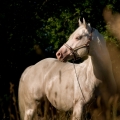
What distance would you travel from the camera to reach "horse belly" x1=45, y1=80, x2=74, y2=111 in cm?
825

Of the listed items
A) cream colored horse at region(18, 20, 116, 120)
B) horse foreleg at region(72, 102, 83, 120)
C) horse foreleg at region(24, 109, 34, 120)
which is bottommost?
horse foreleg at region(24, 109, 34, 120)

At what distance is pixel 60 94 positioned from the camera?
28.1 ft

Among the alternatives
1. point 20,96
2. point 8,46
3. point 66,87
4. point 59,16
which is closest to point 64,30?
point 59,16

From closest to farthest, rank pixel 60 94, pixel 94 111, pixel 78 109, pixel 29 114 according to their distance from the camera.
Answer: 1. pixel 94 111
2. pixel 78 109
3. pixel 60 94
4. pixel 29 114

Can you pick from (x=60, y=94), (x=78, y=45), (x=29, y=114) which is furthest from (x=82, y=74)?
(x=29, y=114)

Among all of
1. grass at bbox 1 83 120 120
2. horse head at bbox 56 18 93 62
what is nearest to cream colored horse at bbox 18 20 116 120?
horse head at bbox 56 18 93 62

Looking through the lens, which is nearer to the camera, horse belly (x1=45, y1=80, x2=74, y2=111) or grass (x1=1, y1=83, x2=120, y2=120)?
grass (x1=1, y1=83, x2=120, y2=120)

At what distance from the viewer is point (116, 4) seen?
17812mm

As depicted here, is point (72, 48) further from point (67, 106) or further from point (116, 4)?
point (116, 4)

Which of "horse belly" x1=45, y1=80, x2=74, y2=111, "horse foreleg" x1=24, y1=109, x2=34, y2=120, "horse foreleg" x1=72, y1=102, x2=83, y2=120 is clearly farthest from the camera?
"horse foreleg" x1=24, y1=109, x2=34, y2=120

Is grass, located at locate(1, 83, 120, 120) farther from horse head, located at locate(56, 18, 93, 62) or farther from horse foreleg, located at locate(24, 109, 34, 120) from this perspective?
horse foreleg, located at locate(24, 109, 34, 120)

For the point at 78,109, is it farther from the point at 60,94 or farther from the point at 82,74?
the point at 60,94

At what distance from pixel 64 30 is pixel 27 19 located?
1.58m

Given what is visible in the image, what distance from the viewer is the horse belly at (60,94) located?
8252 mm
